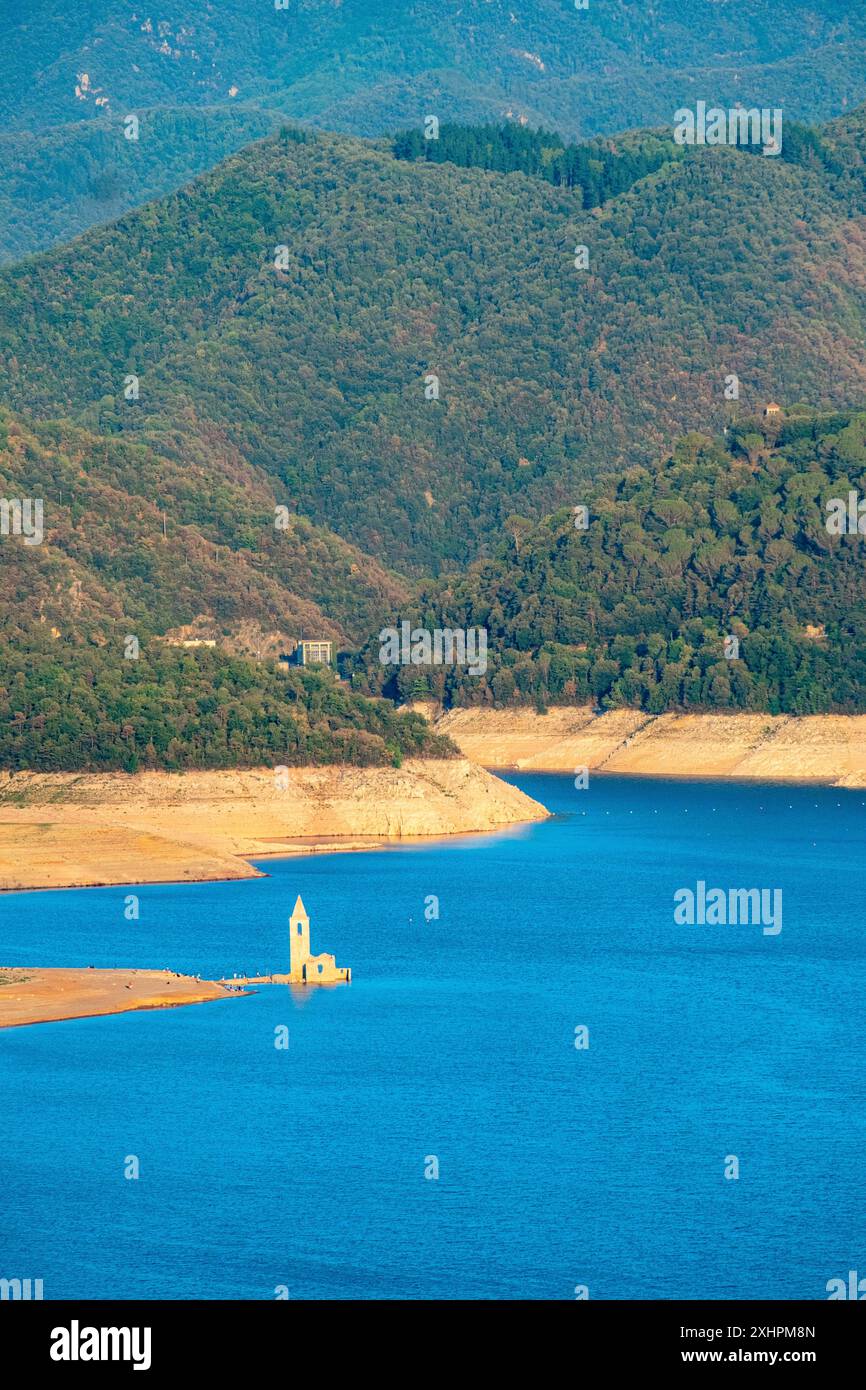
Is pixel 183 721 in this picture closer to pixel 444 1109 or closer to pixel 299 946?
pixel 299 946

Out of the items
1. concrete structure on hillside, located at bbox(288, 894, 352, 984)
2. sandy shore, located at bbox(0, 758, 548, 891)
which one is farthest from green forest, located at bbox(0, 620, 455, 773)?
concrete structure on hillside, located at bbox(288, 894, 352, 984)

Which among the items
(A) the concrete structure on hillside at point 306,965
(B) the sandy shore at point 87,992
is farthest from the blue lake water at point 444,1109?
(A) the concrete structure on hillside at point 306,965

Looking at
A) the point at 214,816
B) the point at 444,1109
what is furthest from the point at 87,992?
the point at 214,816

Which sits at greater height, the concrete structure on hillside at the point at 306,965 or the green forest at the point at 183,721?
the green forest at the point at 183,721

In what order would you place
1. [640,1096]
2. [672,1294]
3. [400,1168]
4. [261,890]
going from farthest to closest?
[261,890] < [640,1096] < [400,1168] < [672,1294]

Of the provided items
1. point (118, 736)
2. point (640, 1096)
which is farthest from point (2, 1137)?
point (118, 736)

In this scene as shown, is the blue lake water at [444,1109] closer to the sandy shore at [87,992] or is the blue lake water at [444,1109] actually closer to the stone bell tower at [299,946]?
the sandy shore at [87,992]

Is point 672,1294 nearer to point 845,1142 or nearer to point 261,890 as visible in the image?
point 845,1142
